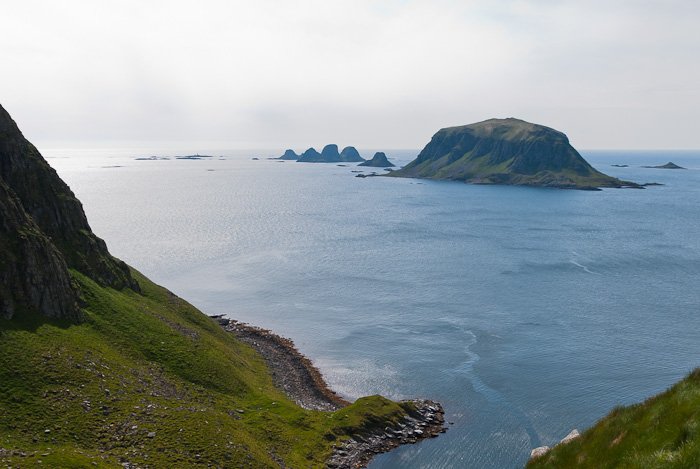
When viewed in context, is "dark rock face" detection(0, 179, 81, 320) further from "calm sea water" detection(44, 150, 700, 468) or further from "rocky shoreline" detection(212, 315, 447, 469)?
"calm sea water" detection(44, 150, 700, 468)

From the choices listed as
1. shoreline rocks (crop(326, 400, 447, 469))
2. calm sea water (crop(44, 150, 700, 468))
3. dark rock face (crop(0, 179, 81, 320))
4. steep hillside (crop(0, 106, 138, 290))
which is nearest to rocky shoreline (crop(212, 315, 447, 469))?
shoreline rocks (crop(326, 400, 447, 469))

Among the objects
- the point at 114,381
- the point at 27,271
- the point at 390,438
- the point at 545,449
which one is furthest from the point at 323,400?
the point at 545,449

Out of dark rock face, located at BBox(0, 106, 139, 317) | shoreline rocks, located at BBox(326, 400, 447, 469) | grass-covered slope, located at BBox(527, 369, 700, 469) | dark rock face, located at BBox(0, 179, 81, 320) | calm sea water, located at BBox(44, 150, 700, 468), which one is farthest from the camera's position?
calm sea water, located at BBox(44, 150, 700, 468)

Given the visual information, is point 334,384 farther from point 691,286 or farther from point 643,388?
point 691,286

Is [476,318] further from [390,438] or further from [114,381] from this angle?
[114,381]

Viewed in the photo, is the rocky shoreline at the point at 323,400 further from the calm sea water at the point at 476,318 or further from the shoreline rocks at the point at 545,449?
the shoreline rocks at the point at 545,449

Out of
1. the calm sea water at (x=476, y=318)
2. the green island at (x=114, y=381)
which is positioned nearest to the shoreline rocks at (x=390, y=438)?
the green island at (x=114, y=381)
